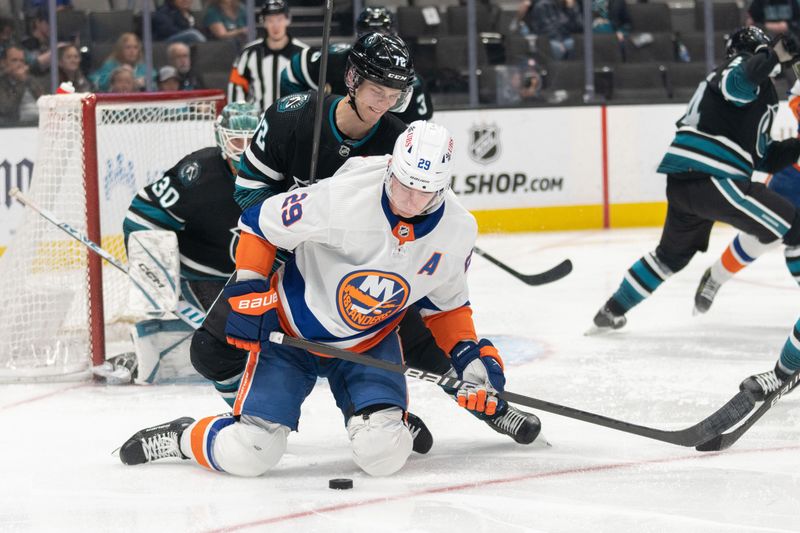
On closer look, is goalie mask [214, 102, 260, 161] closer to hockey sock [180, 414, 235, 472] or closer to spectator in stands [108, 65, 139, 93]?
hockey sock [180, 414, 235, 472]

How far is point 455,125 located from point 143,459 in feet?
13.8

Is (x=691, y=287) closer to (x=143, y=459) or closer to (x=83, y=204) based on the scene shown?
(x=83, y=204)

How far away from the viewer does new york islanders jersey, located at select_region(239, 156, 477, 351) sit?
97.7 inches

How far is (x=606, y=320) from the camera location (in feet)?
14.0

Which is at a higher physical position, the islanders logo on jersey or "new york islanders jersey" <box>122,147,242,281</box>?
the islanders logo on jersey

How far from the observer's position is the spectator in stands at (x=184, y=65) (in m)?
6.37

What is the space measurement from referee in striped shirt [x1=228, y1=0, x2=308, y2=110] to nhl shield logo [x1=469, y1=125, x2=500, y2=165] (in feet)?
5.74

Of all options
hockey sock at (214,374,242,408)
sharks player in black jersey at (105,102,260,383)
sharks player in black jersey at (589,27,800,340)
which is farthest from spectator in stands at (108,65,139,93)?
hockey sock at (214,374,242,408)

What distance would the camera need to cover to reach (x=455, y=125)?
263 inches

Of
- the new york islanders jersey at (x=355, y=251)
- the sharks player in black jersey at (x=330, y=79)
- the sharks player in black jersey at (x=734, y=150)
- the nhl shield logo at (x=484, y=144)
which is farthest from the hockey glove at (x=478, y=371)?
the nhl shield logo at (x=484, y=144)

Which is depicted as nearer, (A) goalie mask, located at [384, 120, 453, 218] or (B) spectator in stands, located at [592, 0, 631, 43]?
(A) goalie mask, located at [384, 120, 453, 218]

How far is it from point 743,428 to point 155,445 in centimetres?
125

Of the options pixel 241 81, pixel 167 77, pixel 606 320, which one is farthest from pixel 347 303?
pixel 167 77

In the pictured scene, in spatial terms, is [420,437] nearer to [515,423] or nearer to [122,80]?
[515,423]
